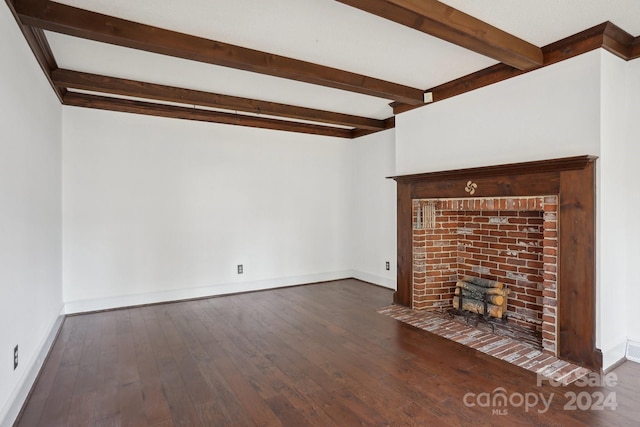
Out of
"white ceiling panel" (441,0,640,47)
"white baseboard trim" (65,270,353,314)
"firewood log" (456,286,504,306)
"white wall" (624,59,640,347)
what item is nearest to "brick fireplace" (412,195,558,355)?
"firewood log" (456,286,504,306)

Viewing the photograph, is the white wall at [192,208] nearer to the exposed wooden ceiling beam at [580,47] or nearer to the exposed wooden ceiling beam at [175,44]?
the exposed wooden ceiling beam at [175,44]

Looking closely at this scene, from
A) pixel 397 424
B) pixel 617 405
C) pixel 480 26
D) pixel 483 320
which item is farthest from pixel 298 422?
A: pixel 480 26

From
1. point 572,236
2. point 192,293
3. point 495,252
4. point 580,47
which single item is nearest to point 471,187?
point 495,252

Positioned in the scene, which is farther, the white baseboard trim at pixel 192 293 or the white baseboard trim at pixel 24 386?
the white baseboard trim at pixel 192 293

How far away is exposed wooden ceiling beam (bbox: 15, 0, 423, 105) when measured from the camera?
2.19m

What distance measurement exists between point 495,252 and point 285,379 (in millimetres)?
2615

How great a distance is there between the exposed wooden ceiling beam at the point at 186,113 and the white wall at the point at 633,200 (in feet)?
12.0

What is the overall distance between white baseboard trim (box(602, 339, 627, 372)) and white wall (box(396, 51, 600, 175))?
1.51m

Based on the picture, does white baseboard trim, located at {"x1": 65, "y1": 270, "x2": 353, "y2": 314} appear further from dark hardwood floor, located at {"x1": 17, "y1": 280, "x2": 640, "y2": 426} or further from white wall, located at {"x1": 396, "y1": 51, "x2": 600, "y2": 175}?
white wall, located at {"x1": 396, "y1": 51, "x2": 600, "y2": 175}

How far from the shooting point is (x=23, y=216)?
2.38 meters

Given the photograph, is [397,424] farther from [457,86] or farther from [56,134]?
[56,134]

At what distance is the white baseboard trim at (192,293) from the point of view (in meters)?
4.11

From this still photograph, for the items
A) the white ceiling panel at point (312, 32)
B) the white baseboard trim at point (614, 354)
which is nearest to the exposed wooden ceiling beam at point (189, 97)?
the white ceiling panel at point (312, 32)

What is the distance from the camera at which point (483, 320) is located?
3658 millimetres
